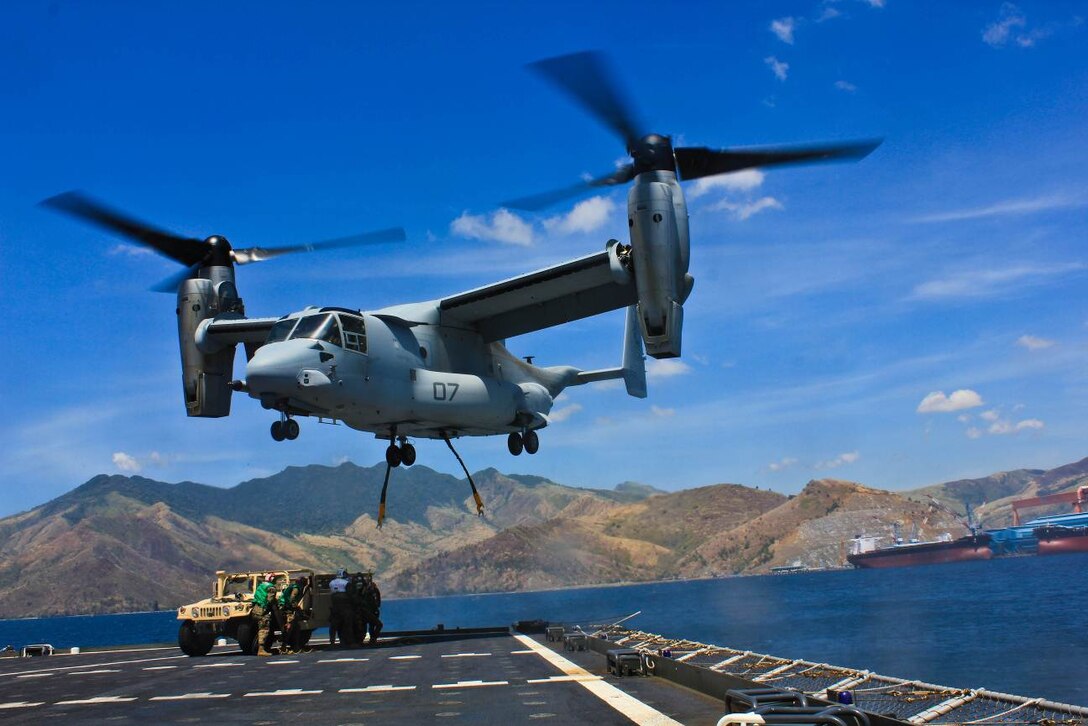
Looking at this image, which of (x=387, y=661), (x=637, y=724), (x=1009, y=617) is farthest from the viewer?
(x=1009, y=617)

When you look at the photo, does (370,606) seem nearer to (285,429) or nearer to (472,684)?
(285,429)

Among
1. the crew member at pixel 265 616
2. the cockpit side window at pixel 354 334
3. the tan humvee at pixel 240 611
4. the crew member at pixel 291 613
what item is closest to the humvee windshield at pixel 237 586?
the tan humvee at pixel 240 611

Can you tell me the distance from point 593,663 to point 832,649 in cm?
4886

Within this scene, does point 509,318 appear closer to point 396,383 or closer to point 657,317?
point 396,383

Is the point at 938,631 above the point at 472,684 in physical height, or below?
below

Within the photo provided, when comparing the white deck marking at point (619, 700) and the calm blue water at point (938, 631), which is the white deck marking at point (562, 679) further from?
the calm blue water at point (938, 631)

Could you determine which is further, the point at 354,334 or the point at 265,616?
the point at 354,334

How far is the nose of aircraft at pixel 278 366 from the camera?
23781 mm

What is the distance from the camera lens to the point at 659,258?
21641 mm

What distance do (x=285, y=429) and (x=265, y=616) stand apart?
4805 mm

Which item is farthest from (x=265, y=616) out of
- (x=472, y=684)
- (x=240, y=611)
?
(x=472, y=684)

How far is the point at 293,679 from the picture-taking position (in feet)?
56.4

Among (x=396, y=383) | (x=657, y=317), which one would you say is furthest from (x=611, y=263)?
(x=396, y=383)

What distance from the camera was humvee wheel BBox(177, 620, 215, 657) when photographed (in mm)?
25281
